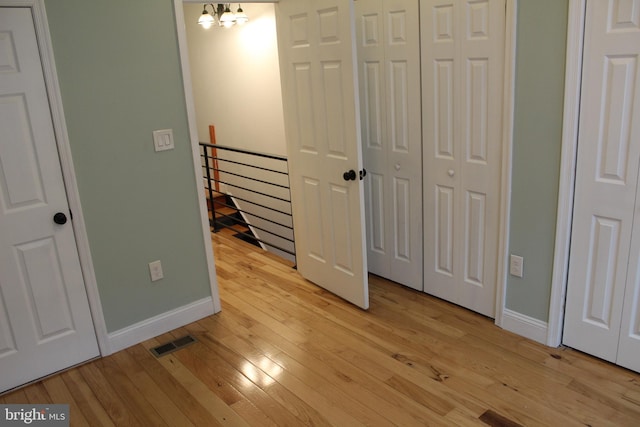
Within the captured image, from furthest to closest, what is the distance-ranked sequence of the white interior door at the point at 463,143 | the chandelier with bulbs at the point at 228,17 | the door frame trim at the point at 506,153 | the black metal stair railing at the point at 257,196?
1. the black metal stair railing at the point at 257,196
2. the chandelier with bulbs at the point at 228,17
3. the white interior door at the point at 463,143
4. the door frame trim at the point at 506,153

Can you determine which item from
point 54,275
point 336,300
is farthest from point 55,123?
point 336,300

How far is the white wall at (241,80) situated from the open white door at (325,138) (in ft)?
4.45

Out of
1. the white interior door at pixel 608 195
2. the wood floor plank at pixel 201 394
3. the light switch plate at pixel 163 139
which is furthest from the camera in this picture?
the light switch plate at pixel 163 139

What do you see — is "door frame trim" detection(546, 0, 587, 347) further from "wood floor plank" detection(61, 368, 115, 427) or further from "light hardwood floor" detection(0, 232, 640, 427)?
"wood floor plank" detection(61, 368, 115, 427)

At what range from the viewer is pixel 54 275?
2920 mm

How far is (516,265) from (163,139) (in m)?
2.17

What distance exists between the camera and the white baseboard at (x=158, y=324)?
10.5 ft

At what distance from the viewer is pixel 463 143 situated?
3180 mm

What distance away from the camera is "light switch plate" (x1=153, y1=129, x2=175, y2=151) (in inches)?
123

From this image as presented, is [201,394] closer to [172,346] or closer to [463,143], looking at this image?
[172,346]

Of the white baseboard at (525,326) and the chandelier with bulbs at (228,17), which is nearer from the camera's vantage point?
the white baseboard at (525,326)

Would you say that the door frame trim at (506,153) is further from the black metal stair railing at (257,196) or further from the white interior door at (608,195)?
the black metal stair railing at (257,196)

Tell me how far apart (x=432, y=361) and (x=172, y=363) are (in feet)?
4.79

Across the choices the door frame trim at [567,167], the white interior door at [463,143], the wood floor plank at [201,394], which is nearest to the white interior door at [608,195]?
the door frame trim at [567,167]
